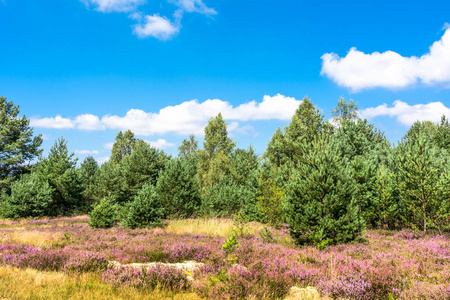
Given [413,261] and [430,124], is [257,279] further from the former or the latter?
[430,124]

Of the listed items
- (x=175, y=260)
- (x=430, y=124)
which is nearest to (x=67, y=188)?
(x=175, y=260)

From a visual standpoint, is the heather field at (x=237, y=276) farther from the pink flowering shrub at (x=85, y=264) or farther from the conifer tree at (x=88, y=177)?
the conifer tree at (x=88, y=177)

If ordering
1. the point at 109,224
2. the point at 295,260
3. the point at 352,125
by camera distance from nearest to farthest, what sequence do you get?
the point at 295,260 < the point at 109,224 < the point at 352,125

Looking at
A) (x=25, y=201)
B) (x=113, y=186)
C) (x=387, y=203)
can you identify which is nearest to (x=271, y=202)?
(x=387, y=203)

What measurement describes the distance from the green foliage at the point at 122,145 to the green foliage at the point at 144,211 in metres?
48.6

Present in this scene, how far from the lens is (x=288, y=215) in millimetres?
10930

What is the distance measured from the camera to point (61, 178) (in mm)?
32188

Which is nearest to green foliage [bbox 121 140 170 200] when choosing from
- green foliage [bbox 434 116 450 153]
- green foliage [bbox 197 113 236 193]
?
green foliage [bbox 197 113 236 193]

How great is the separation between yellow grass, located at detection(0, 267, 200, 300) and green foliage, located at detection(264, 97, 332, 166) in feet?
117

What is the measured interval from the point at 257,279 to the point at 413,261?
15.1 ft

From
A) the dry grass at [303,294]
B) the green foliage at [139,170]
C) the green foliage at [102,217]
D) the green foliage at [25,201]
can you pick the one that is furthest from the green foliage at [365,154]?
the green foliage at [25,201]

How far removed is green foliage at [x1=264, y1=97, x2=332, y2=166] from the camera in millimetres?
40281

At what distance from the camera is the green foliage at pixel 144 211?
56.7 feet

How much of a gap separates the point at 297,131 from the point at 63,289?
1535 inches
